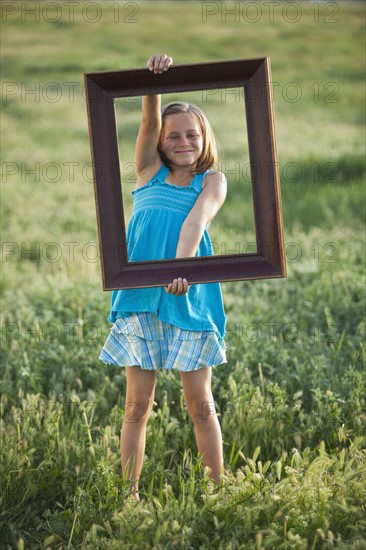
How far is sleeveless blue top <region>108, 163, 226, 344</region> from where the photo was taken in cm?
327

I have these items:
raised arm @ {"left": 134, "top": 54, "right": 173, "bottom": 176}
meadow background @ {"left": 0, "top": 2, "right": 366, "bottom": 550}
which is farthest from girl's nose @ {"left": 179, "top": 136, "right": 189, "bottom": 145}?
meadow background @ {"left": 0, "top": 2, "right": 366, "bottom": 550}

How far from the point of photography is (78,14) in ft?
81.1

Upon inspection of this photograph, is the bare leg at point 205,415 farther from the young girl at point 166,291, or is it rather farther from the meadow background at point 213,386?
the meadow background at point 213,386

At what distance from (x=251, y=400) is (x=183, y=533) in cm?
139

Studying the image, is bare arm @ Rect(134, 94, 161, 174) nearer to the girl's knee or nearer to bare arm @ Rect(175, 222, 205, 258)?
bare arm @ Rect(175, 222, 205, 258)

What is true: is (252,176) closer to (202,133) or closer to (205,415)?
(202,133)

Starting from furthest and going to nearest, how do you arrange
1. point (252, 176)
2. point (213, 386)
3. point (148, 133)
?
point (213, 386) < point (148, 133) < point (252, 176)

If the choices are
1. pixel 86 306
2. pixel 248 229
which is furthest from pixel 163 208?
pixel 248 229

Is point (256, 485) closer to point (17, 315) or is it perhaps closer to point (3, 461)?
point (3, 461)

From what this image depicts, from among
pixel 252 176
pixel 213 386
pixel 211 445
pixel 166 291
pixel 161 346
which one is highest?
pixel 252 176

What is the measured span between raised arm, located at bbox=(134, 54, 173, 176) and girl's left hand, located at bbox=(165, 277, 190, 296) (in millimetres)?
610

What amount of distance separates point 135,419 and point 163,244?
0.86m

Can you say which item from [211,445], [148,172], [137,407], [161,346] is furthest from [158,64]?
[211,445]

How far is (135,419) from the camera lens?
3.44 metres
